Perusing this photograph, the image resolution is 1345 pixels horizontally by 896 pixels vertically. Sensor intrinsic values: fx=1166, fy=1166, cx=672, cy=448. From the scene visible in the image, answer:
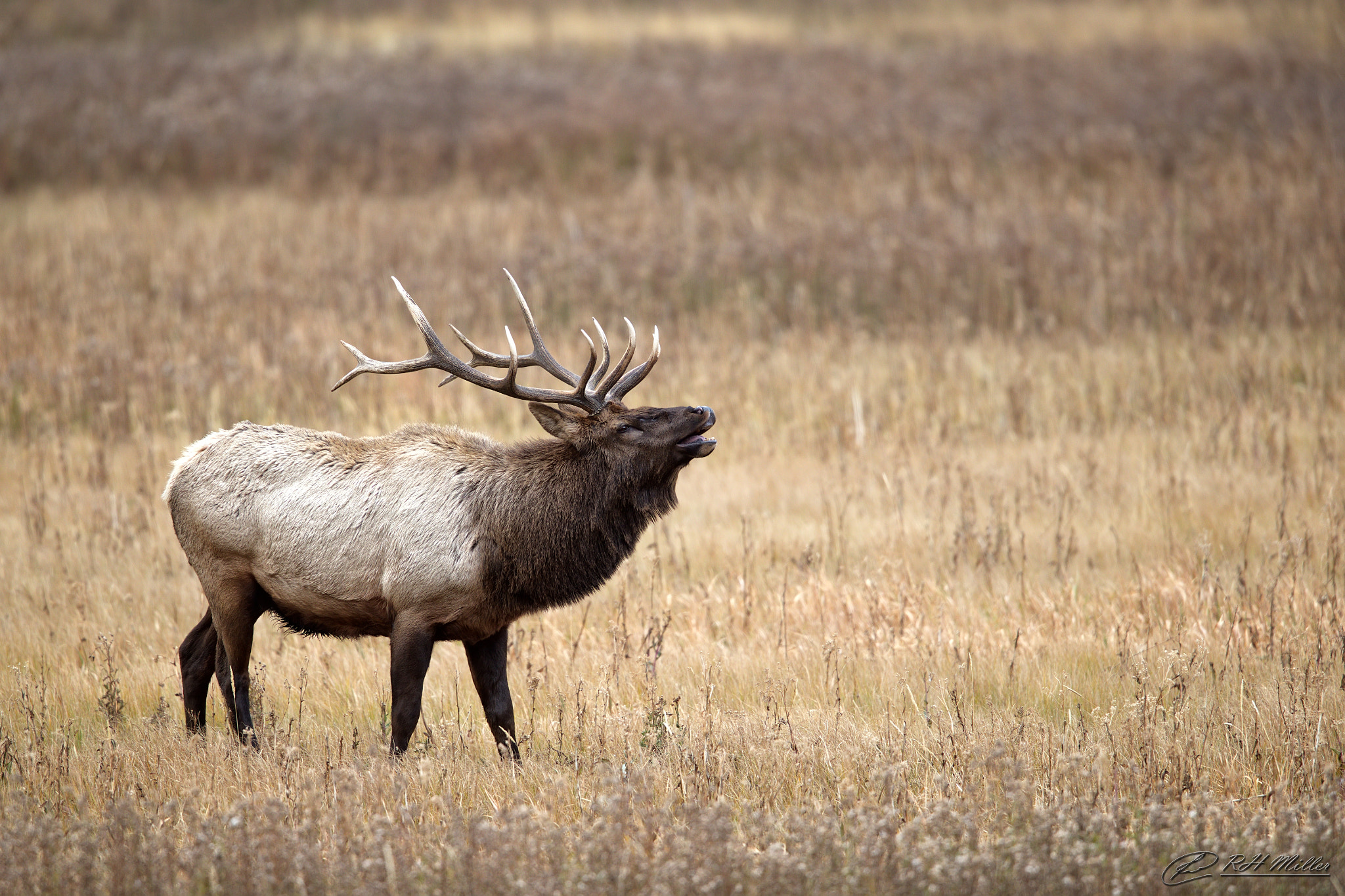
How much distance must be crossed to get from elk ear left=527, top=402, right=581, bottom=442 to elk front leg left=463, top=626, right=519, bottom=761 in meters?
0.96

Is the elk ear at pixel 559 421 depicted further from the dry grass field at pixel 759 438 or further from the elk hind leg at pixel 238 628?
the elk hind leg at pixel 238 628

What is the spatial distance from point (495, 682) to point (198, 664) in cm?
155

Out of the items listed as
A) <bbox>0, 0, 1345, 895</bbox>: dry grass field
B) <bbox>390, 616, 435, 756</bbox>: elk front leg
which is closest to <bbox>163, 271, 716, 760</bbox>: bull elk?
<bbox>390, 616, 435, 756</bbox>: elk front leg

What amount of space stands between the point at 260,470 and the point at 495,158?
667 inches

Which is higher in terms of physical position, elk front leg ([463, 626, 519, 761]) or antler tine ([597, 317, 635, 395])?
antler tine ([597, 317, 635, 395])

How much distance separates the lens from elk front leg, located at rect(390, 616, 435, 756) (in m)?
5.08

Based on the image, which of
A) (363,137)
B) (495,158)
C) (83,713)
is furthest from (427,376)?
(363,137)

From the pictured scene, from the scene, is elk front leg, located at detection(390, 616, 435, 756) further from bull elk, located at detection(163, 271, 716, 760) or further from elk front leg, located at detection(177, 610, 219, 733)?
elk front leg, located at detection(177, 610, 219, 733)

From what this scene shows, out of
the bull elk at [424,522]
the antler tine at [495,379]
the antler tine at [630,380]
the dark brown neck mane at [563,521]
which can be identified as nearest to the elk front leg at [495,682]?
the bull elk at [424,522]

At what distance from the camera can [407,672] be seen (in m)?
5.07

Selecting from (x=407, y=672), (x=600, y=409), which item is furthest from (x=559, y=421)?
(x=407, y=672)

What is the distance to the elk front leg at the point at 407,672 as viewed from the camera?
508 cm

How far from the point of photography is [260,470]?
17.9ft

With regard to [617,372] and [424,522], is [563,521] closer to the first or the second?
[424,522]
